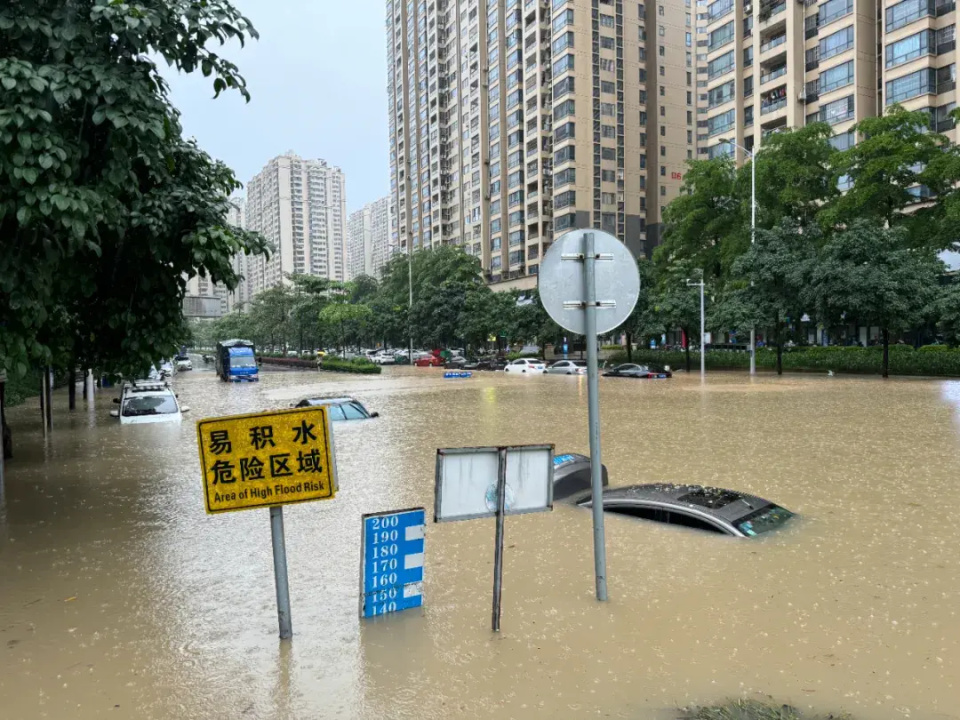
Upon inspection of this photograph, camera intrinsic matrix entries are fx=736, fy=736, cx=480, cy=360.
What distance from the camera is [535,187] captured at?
74.9 m

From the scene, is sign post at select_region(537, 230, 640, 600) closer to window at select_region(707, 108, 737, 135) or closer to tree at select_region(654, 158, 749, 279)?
tree at select_region(654, 158, 749, 279)

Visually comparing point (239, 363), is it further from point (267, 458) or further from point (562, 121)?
point (267, 458)

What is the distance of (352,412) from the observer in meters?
20.5

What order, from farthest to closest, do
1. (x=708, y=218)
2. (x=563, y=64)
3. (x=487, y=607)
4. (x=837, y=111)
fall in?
(x=563, y=64) < (x=837, y=111) < (x=708, y=218) < (x=487, y=607)

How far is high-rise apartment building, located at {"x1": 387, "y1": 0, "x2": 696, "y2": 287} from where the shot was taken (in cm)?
6988

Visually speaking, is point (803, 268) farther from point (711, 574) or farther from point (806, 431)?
point (711, 574)

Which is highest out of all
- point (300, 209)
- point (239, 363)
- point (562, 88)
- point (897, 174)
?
point (300, 209)

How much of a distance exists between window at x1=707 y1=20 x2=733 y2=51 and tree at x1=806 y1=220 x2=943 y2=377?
1129 inches

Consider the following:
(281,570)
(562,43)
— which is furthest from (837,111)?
(281,570)

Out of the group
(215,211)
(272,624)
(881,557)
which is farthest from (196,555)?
(881,557)

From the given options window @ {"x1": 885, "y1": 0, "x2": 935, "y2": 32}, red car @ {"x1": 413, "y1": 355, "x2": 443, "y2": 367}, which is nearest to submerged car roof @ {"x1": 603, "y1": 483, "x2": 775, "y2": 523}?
window @ {"x1": 885, "y1": 0, "x2": 935, "y2": 32}

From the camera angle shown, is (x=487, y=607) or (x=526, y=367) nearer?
(x=487, y=607)

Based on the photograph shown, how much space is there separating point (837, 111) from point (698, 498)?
48.5m

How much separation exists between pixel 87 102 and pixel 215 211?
1561 mm
